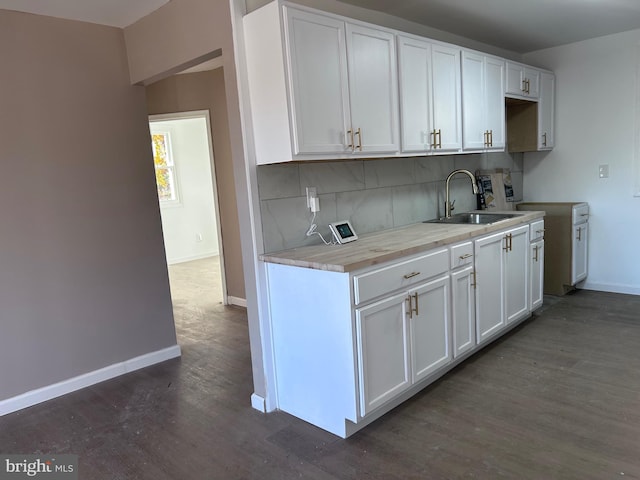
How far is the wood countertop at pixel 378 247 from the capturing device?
218 centimetres

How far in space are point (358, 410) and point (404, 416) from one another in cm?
37

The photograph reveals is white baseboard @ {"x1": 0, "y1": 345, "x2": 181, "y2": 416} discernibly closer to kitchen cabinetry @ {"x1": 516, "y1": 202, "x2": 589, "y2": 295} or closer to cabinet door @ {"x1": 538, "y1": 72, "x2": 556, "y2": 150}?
kitchen cabinetry @ {"x1": 516, "y1": 202, "x2": 589, "y2": 295}

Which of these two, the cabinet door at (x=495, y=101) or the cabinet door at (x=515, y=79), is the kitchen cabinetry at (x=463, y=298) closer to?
the cabinet door at (x=495, y=101)

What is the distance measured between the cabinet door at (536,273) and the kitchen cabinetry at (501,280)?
0.27 ft

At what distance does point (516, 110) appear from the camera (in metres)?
4.45

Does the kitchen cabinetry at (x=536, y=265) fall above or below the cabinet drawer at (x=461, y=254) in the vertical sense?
below

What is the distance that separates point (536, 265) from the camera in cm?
368

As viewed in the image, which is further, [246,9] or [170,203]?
[170,203]

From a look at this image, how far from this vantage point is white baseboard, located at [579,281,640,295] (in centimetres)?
426

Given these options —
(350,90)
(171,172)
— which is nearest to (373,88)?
(350,90)

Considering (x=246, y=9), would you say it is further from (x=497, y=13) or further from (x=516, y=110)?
(x=516, y=110)

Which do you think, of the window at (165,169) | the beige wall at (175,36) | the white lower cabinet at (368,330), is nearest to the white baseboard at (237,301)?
the white lower cabinet at (368,330)

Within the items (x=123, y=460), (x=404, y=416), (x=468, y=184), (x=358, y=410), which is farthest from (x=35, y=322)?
(x=468, y=184)

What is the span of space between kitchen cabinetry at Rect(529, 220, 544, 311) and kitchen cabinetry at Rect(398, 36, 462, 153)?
0.98 m
